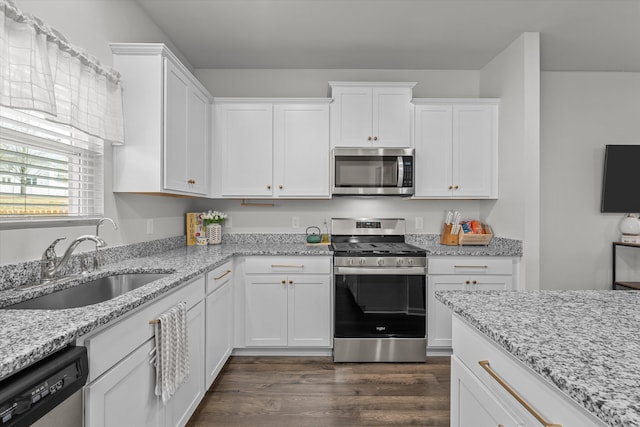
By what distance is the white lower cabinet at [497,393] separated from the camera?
704 millimetres

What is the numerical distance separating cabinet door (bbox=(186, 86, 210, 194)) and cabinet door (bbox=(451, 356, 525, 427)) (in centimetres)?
218

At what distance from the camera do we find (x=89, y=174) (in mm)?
1984

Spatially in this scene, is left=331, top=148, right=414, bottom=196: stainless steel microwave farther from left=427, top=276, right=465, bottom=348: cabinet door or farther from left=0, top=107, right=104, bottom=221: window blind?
left=0, top=107, right=104, bottom=221: window blind

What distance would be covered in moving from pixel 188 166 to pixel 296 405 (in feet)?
5.99

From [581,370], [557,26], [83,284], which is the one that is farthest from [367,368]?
[557,26]

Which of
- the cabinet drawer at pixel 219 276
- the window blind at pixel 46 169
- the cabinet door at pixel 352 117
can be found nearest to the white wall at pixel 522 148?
the cabinet door at pixel 352 117

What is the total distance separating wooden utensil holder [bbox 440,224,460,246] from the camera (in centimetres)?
329

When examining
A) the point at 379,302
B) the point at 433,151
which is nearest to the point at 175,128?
the point at 379,302

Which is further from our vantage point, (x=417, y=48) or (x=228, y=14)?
(x=417, y=48)

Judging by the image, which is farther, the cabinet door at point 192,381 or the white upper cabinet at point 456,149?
the white upper cabinet at point 456,149

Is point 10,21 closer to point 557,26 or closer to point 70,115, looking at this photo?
point 70,115

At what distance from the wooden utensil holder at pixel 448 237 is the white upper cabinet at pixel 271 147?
1237mm

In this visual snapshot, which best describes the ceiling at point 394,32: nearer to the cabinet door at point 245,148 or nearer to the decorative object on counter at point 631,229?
the cabinet door at point 245,148

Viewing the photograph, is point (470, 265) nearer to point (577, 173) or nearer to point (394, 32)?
point (577, 173)
